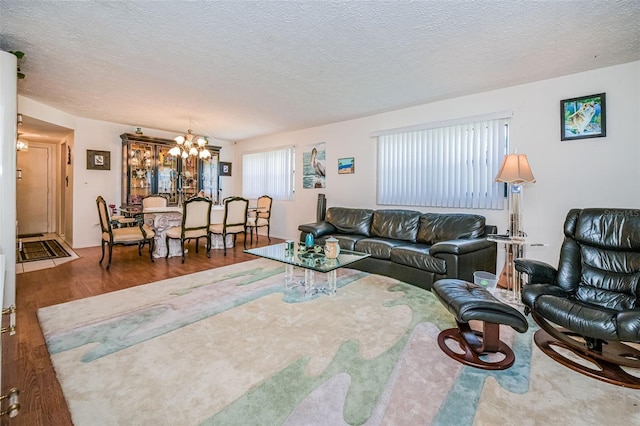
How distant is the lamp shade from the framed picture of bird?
3408mm

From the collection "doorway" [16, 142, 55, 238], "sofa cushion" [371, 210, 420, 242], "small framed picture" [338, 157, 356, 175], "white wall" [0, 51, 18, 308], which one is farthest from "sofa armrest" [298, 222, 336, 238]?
"doorway" [16, 142, 55, 238]

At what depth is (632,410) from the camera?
1551 mm

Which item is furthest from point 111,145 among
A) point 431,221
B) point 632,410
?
point 632,410

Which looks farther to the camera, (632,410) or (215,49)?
(215,49)

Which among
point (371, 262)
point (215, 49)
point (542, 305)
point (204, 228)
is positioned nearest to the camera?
point (542, 305)

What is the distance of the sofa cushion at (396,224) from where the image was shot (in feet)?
13.9

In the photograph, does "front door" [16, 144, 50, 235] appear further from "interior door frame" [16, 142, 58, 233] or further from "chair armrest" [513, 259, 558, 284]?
"chair armrest" [513, 259, 558, 284]

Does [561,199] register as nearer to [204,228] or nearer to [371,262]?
[371,262]

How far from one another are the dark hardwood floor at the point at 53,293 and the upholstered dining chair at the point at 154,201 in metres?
0.88

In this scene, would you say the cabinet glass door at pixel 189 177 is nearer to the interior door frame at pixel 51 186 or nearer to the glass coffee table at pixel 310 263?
the interior door frame at pixel 51 186

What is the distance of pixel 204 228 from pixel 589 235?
5042 millimetres

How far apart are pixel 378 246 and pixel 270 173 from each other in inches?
161

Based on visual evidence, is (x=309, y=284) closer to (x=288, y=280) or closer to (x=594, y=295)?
(x=288, y=280)

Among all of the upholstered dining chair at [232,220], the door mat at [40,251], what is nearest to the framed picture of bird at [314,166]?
the upholstered dining chair at [232,220]
